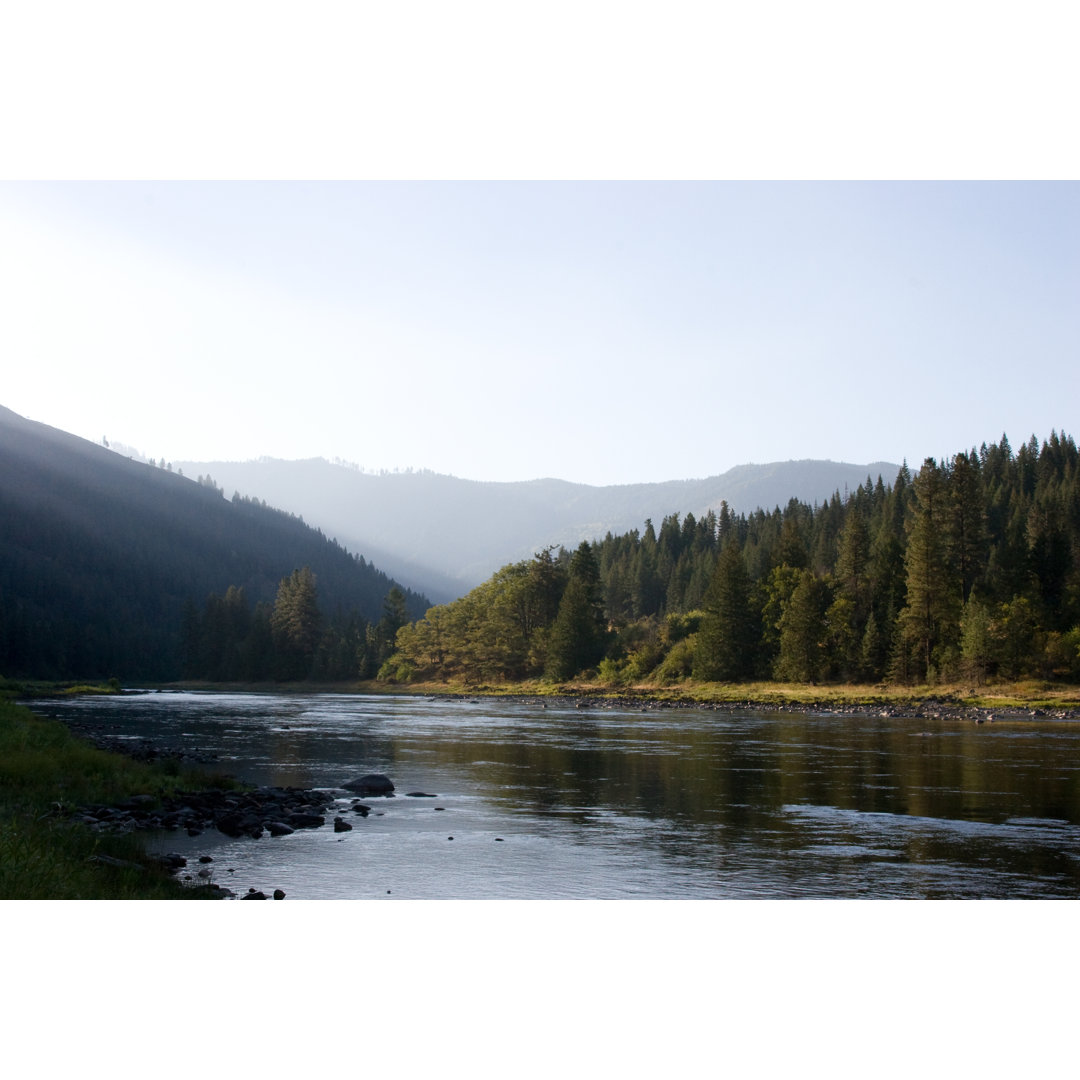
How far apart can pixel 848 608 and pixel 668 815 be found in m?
72.7

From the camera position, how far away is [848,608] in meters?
90.9

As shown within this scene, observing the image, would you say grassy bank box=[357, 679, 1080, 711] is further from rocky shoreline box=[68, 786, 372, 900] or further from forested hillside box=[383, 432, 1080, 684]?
rocky shoreline box=[68, 786, 372, 900]

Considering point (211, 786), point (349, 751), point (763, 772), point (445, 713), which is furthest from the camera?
point (445, 713)

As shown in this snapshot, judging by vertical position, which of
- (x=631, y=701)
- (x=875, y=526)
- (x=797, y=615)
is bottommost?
(x=631, y=701)

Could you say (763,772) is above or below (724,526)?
below

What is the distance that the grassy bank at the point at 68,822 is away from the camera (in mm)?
12500

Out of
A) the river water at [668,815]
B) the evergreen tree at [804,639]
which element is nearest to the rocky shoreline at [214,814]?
the river water at [668,815]

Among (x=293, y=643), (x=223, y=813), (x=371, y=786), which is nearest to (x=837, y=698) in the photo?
(x=371, y=786)

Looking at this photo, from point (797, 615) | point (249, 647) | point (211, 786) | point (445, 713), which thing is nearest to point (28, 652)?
point (249, 647)

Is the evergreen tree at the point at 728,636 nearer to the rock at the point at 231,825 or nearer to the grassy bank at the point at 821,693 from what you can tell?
the grassy bank at the point at 821,693

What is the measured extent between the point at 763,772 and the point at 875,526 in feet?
362

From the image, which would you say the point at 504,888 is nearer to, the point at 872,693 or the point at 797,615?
the point at 872,693

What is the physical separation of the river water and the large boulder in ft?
3.37

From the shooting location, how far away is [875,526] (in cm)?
13400
